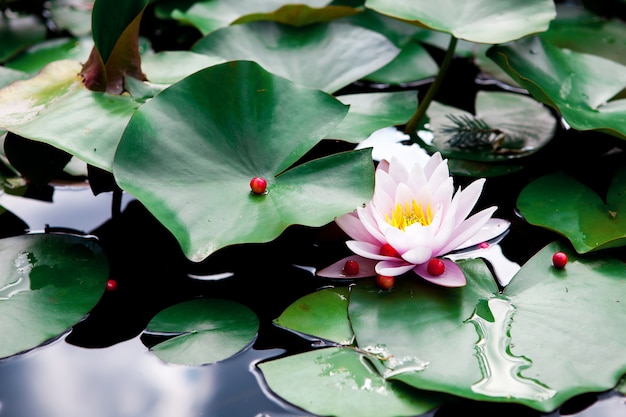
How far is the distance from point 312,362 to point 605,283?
0.64 meters

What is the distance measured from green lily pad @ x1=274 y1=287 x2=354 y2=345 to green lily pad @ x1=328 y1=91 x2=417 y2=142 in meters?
0.46

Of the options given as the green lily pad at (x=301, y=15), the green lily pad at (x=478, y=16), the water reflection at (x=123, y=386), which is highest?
the green lily pad at (x=478, y=16)

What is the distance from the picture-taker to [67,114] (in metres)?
1.41

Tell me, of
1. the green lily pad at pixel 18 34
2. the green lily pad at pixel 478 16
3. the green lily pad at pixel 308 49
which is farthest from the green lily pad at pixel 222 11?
the green lily pad at pixel 18 34

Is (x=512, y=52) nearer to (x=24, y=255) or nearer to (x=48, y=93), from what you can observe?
(x=48, y=93)

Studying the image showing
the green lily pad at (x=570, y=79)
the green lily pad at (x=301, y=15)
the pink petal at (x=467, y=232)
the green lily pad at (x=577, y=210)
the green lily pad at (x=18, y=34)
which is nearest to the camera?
the pink petal at (x=467, y=232)

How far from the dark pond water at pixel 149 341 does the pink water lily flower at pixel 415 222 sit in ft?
0.48

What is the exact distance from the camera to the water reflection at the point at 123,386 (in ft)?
3.64

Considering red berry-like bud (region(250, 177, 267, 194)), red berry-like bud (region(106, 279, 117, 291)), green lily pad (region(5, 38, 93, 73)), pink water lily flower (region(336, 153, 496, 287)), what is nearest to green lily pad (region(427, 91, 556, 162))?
pink water lily flower (region(336, 153, 496, 287))

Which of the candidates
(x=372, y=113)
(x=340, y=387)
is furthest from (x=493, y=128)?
(x=340, y=387)

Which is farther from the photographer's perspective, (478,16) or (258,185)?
(478,16)

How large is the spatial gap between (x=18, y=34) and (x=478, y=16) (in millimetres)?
1729

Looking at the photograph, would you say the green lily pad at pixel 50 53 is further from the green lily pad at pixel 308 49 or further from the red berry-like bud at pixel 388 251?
the red berry-like bud at pixel 388 251

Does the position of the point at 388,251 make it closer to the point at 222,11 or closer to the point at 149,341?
the point at 149,341
